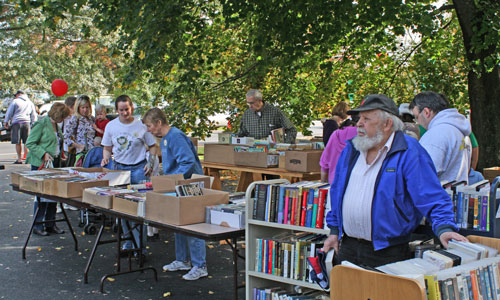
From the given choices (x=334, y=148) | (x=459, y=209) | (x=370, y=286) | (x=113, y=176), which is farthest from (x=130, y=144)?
(x=370, y=286)

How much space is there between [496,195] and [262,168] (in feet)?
15.7

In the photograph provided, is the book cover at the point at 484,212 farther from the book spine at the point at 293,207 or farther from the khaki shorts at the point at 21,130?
the khaki shorts at the point at 21,130

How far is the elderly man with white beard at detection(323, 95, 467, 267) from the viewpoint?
3.13 m

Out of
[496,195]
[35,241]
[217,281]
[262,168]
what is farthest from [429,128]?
[35,241]

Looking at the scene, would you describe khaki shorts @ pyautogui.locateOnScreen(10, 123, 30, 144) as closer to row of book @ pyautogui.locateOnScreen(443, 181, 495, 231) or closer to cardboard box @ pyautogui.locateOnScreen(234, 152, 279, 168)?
cardboard box @ pyautogui.locateOnScreen(234, 152, 279, 168)

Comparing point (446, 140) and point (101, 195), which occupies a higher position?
point (446, 140)

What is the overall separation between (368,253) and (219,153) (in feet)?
20.0

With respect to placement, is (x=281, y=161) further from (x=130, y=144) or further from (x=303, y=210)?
(x=303, y=210)

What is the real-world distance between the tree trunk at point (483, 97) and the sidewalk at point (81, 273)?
14.9ft

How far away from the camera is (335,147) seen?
19.7 ft

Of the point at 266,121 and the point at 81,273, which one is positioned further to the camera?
the point at 266,121

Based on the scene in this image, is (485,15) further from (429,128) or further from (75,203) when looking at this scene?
(75,203)

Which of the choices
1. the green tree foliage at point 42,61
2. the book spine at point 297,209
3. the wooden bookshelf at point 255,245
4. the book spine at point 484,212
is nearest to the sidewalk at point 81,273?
the wooden bookshelf at point 255,245

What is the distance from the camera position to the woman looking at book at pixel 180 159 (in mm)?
5973
